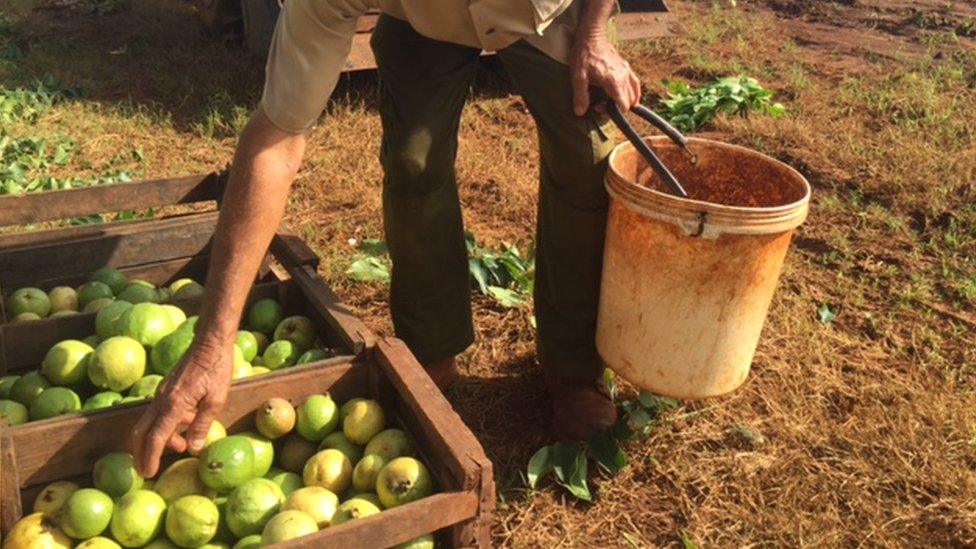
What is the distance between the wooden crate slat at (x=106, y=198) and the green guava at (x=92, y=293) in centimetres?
47

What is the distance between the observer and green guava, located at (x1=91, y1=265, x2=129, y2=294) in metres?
3.01

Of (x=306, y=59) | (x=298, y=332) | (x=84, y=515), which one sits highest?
(x=306, y=59)

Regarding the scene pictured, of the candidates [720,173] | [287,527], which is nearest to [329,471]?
[287,527]

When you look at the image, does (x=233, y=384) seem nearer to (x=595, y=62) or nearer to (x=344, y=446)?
(x=344, y=446)

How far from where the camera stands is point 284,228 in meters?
3.18

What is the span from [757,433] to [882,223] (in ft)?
6.95

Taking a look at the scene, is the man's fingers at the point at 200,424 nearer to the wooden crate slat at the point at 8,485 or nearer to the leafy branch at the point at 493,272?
the wooden crate slat at the point at 8,485

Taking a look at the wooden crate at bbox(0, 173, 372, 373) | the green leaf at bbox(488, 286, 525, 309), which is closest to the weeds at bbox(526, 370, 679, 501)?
the wooden crate at bbox(0, 173, 372, 373)

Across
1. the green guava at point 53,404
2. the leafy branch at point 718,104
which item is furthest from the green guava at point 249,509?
the leafy branch at point 718,104

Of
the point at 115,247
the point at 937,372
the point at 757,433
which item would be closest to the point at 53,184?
the point at 115,247

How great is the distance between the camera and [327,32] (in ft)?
7.18

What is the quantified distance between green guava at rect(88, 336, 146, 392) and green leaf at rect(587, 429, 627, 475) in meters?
1.45

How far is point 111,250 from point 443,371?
127 centimetres

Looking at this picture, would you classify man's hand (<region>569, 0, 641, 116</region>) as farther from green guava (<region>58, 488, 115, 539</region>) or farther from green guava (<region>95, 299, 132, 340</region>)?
Answer: green guava (<region>58, 488, 115, 539</region>)
